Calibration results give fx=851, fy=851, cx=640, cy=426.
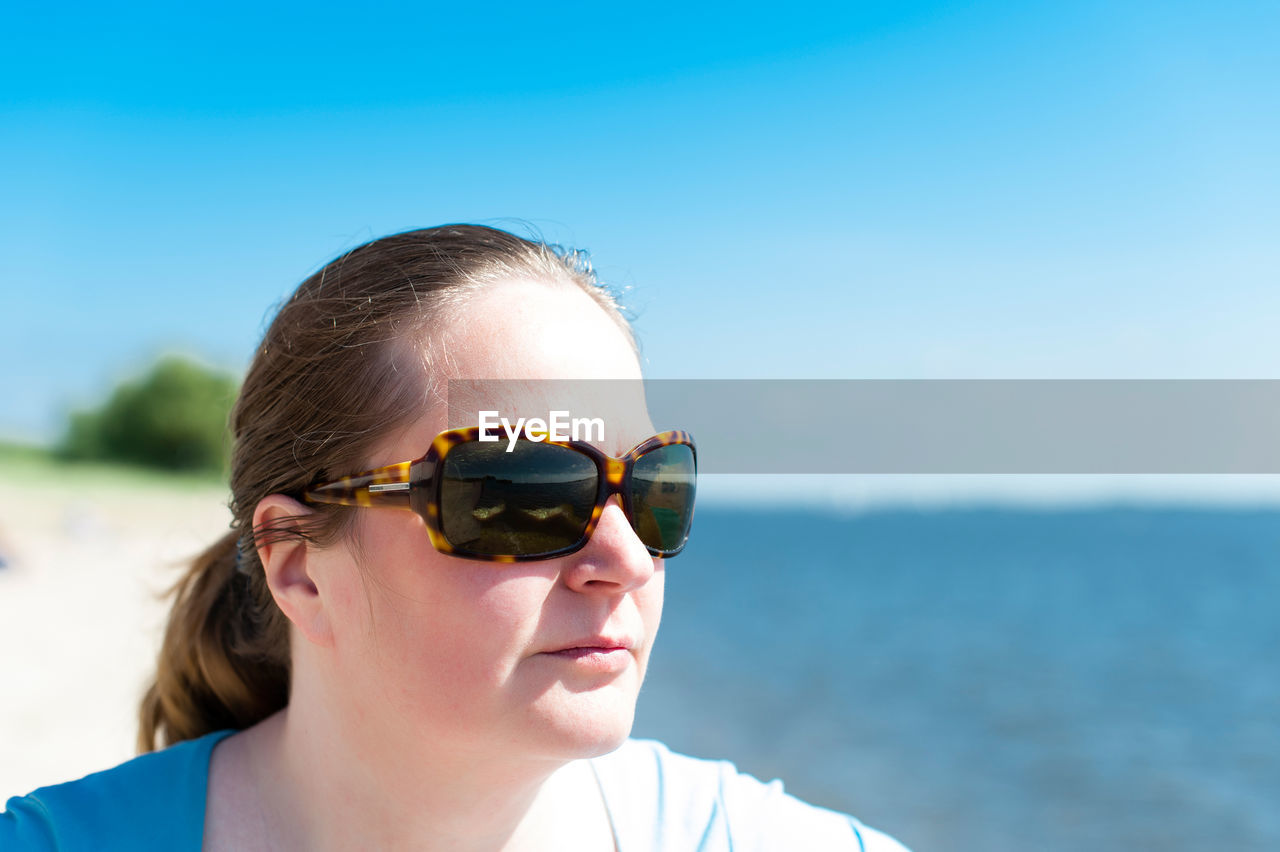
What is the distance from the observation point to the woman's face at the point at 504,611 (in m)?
1.58

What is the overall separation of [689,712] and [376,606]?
1354cm

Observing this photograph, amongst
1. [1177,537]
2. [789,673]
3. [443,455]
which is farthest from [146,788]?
[1177,537]

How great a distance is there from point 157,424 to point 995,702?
1226 inches

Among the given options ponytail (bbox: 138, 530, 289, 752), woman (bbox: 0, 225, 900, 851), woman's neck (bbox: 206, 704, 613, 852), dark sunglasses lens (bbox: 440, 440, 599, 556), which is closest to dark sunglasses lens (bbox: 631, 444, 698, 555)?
woman (bbox: 0, 225, 900, 851)

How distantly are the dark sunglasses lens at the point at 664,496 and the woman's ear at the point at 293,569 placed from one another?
692 millimetres

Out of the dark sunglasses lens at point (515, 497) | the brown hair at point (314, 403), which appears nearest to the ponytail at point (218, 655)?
the brown hair at point (314, 403)

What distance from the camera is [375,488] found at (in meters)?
1.68

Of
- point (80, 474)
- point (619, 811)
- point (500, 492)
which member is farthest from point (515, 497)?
point (80, 474)

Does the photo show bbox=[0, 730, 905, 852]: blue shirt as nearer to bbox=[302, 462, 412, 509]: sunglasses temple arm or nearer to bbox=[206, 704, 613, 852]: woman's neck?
bbox=[206, 704, 613, 852]: woman's neck

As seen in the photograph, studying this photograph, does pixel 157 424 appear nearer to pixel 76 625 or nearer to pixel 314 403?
pixel 76 625

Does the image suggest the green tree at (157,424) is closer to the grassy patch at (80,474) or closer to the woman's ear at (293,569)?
the grassy patch at (80,474)

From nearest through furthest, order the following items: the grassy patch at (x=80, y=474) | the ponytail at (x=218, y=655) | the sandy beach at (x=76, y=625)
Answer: the ponytail at (x=218, y=655) → the sandy beach at (x=76, y=625) → the grassy patch at (x=80, y=474)

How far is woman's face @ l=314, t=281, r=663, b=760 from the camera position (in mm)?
1583

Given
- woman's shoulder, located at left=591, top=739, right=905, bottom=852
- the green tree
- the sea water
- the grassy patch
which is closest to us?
woman's shoulder, located at left=591, top=739, right=905, bottom=852
